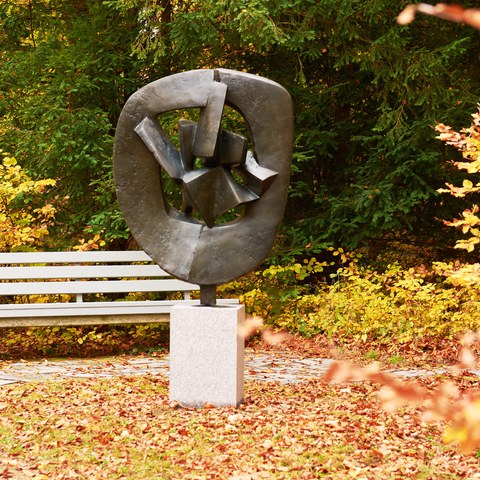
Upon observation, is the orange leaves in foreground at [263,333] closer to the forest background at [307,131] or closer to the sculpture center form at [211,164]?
the sculpture center form at [211,164]

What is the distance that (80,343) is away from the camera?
8.47 m

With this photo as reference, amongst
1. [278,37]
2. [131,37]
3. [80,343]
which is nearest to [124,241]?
[80,343]

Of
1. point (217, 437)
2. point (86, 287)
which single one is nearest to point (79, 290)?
point (86, 287)

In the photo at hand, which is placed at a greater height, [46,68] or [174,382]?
[46,68]

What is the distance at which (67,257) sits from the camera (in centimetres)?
825

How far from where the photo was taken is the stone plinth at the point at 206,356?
5457mm

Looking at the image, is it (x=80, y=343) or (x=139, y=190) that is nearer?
(x=139, y=190)

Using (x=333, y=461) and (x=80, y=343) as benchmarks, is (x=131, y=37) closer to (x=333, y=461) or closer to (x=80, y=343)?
(x=80, y=343)

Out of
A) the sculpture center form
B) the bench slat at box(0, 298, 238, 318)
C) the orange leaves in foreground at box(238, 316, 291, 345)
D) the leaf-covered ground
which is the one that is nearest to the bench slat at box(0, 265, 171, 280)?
the bench slat at box(0, 298, 238, 318)

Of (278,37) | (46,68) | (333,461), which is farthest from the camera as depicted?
(46,68)

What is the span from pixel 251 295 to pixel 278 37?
10.2ft

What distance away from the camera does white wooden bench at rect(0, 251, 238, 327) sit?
7.39 metres

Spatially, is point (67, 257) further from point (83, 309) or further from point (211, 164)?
point (211, 164)

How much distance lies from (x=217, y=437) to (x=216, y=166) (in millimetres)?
2082
